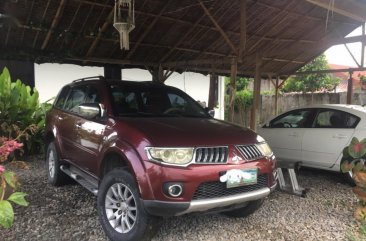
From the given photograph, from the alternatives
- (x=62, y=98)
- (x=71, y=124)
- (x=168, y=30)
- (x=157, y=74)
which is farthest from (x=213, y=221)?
(x=157, y=74)

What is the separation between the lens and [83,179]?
16.0 feet

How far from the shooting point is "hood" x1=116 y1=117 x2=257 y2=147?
3613 millimetres

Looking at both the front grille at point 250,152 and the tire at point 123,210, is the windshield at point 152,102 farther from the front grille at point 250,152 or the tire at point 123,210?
the front grille at point 250,152

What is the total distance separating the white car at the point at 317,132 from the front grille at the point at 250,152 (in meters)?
2.18

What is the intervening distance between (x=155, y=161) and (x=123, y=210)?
0.76 metres

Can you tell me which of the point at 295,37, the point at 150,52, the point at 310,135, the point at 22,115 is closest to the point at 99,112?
the point at 310,135

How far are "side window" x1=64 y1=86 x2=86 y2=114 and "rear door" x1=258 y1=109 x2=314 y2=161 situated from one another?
3.96 meters

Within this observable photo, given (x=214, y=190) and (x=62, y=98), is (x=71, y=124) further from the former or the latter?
(x=214, y=190)

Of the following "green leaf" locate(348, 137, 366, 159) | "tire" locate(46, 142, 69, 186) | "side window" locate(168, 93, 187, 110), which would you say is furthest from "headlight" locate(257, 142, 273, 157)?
"tire" locate(46, 142, 69, 186)

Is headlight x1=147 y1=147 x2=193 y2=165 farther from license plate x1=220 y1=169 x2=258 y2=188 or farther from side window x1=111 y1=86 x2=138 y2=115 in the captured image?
side window x1=111 y1=86 x2=138 y2=115

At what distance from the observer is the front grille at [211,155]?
3.59m

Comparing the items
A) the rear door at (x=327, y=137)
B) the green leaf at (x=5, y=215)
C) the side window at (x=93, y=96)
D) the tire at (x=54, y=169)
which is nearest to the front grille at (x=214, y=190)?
the green leaf at (x=5, y=215)

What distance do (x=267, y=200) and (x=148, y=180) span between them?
2.73 meters

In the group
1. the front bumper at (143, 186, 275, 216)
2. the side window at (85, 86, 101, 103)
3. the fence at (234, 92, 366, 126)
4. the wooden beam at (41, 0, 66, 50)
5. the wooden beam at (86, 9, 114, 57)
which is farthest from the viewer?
the fence at (234, 92, 366, 126)
